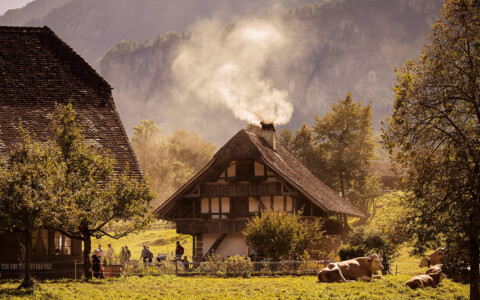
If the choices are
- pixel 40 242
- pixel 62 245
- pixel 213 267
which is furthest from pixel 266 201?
pixel 40 242

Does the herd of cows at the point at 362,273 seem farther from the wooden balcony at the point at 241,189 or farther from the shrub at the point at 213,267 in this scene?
the wooden balcony at the point at 241,189

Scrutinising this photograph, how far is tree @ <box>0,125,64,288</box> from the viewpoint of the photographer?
63.3ft

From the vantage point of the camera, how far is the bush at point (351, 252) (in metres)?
35.1

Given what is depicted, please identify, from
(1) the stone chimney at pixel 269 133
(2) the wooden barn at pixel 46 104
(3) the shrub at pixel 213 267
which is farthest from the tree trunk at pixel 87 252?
(1) the stone chimney at pixel 269 133

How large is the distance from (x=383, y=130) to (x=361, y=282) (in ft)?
26.3

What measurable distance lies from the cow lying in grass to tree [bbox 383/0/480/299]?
568 centimetres

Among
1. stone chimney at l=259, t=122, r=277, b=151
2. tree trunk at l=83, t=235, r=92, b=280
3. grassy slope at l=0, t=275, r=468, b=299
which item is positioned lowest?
grassy slope at l=0, t=275, r=468, b=299

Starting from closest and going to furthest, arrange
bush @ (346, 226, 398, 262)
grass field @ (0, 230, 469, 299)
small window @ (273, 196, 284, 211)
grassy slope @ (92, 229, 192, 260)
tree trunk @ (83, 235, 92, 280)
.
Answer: grass field @ (0, 230, 469, 299) < tree trunk @ (83, 235, 92, 280) < bush @ (346, 226, 398, 262) < small window @ (273, 196, 284, 211) < grassy slope @ (92, 229, 192, 260)

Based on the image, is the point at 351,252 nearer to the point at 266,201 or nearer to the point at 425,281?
the point at 266,201

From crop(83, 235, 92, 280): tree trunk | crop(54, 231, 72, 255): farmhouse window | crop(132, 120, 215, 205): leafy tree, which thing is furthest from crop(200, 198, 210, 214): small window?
crop(132, 120, 215, 205): leafy tree

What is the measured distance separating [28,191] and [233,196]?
23424 mm

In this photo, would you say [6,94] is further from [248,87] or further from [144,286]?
[248,87]

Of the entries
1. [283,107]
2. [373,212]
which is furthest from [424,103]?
[373,212]

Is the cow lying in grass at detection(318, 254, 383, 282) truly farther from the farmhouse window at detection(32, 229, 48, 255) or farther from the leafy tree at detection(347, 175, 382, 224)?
the leafy tree at detection(347, 175, 382, 224)
